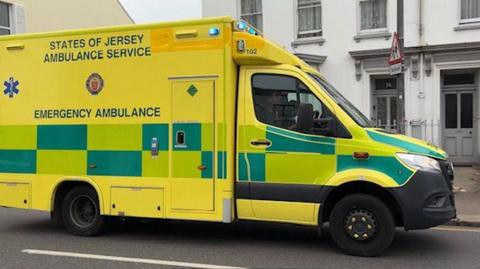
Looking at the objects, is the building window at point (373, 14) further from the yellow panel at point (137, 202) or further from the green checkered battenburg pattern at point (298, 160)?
the yellow panel at point (137, 202)

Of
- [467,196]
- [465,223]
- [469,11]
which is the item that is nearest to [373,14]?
[469,11]

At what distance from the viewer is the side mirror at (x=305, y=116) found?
676 centimetres

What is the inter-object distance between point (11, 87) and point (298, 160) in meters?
4.46

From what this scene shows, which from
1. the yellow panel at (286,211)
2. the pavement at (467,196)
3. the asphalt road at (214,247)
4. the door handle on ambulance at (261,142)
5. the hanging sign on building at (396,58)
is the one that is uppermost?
the hanging sign on building at (396,58)

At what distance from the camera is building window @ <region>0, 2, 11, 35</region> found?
68.0 ft

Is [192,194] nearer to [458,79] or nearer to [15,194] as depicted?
[15,194]

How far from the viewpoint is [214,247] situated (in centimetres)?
743

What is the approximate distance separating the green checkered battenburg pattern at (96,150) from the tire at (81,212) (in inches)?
13.4

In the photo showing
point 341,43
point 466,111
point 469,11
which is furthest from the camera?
point 341,43

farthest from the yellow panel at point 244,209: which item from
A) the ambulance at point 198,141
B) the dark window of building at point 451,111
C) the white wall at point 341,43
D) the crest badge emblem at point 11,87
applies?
the dark window of building at point 451,111

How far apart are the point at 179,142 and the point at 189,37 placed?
1.39 meters

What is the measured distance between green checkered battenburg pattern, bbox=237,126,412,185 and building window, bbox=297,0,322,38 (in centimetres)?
1191

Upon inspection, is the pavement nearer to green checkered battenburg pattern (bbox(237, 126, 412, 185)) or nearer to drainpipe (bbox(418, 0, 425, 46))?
green checkered battenburg pattern (bbox(237, 126, 412, 185))

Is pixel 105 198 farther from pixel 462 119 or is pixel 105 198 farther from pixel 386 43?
pixel 462 119
